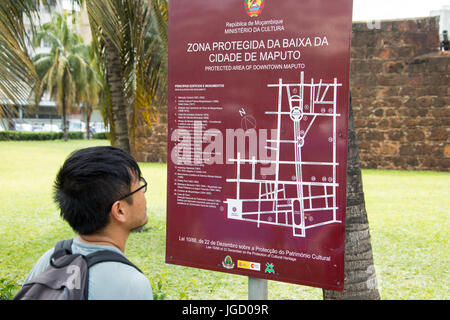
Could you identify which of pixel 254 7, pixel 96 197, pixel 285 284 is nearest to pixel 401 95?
pixel 285 284

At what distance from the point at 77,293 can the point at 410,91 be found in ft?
47.1

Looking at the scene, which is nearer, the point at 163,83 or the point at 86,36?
the point at 163,83

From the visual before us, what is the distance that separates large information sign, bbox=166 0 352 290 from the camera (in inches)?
98.6

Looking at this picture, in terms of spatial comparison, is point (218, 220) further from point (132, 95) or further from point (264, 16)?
point (132, 95)

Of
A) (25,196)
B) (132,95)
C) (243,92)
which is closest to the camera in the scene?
(243,92)

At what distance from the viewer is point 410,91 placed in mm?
14305

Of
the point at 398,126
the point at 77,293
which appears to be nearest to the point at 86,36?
the point at 398,126

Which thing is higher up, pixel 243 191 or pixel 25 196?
pixel 243 191

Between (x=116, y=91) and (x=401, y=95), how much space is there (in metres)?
10.0

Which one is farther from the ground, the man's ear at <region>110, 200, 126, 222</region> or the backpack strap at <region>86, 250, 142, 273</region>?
the man's ear at <region>110, 200, 126, 222</region>

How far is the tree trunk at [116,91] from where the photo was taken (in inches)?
275

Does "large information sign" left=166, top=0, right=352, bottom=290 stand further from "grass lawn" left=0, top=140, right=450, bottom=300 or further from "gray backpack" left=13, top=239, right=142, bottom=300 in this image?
"gray backpack" left=13, top=239, right=142, bottom=300

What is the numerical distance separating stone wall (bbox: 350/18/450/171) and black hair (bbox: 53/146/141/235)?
14.0 meters

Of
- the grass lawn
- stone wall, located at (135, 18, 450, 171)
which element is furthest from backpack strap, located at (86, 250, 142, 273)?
stone wall, located at (135, 18, 450, 171)
